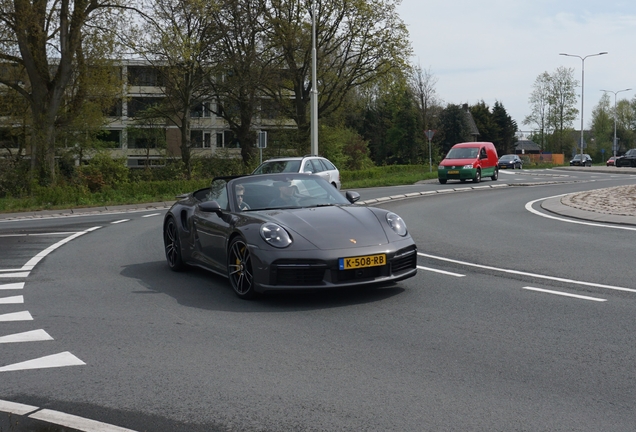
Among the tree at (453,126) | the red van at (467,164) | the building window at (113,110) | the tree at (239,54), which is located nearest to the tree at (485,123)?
the tree at (453,126)

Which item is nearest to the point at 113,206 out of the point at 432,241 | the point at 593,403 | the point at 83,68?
the point at 83,68

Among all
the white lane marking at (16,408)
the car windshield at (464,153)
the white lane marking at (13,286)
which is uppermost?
the car windshield at (464,153)

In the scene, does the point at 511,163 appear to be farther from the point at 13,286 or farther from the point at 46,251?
the point at 13,286

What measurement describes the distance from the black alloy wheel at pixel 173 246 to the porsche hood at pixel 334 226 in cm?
213

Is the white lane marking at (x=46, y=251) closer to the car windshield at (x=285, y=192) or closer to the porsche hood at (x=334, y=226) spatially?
the car windshield at (x=285, y=192)

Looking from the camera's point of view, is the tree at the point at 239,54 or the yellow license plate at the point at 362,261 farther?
the tree at the point at 239,54

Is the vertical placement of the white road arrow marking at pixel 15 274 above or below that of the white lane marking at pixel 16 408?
below

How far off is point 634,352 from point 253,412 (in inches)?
110

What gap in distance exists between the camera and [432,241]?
12750 millimetres

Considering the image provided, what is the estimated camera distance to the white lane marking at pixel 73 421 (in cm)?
418

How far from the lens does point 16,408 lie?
14.9 feet

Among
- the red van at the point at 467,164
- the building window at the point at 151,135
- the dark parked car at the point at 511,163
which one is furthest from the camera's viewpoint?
the dark parked car at the point at 511,163

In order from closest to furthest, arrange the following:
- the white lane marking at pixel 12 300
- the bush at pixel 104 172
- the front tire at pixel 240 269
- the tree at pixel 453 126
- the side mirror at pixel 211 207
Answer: the front tire at pixel 240 269 < the white lane marking at pixel 12 300 < the side mirror at pixel 211 207 < the bush at pixel 104 172 < the tree at pixel 453 126

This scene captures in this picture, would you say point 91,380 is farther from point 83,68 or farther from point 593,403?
point 83,68
